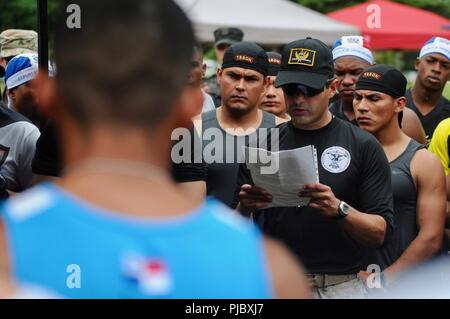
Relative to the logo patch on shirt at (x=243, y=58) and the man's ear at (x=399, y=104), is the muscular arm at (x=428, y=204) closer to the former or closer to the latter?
the man's ear at (x=399, y=104)

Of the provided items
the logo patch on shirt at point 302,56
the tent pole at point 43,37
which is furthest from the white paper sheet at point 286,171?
the tent pole at point 43,37

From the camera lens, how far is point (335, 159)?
192 inches

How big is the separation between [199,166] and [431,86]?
11.1ft

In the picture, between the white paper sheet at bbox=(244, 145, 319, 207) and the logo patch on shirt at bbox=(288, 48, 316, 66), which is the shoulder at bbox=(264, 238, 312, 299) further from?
the logo patch on shirt at bbox=(288, 48, 316, 66)

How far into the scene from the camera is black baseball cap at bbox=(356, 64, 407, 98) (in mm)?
5926

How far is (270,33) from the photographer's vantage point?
15.1m

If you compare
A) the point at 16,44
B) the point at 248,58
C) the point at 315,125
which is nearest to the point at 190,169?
the point at 315,125

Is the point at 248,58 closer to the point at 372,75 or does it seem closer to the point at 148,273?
the point at 372,75

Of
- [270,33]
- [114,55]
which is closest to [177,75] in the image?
[114,55]

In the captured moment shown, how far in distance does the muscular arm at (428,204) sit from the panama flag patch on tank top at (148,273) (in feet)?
12.9

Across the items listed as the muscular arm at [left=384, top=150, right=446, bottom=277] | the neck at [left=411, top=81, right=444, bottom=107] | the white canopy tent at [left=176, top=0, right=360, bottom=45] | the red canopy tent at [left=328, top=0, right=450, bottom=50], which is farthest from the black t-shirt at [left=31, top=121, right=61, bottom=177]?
the red canopy tent at [left=328, top=0, right=450, bottom=50]

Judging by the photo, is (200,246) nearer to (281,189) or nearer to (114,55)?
(114,55)

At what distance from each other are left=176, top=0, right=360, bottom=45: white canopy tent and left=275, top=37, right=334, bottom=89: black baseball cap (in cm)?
934
